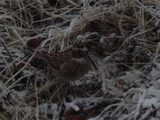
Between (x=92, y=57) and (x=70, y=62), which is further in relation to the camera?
(x=92, y=57)

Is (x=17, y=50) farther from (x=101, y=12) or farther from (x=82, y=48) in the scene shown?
(x=101, y=12)

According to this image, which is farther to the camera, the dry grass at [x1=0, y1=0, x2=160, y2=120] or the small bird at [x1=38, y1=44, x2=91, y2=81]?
the small bird at [x1=38, y1=44, x2=91, y2=81]

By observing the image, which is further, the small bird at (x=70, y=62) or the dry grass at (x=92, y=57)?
the small bird at (x=70, y=62)

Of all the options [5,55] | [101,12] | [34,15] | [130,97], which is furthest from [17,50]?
[130,97]
